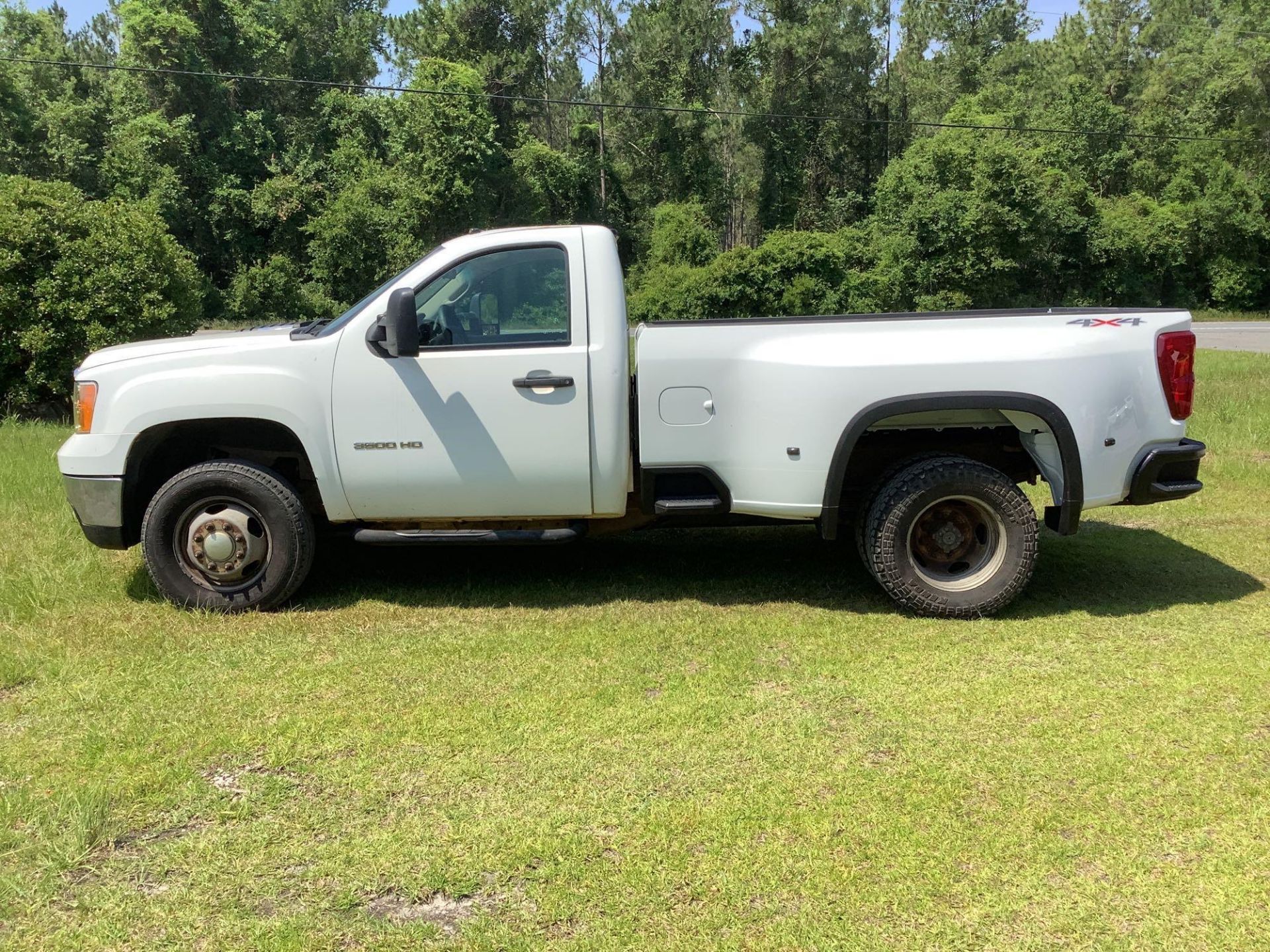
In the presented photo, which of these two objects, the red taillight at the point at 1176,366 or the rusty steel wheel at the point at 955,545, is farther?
the rusty steel wheel at the point at 955,545

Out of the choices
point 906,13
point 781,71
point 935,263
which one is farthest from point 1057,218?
point 906,13

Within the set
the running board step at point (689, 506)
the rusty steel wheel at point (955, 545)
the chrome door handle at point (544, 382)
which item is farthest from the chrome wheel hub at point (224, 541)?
the rusty steel wheel at point (955, 545)

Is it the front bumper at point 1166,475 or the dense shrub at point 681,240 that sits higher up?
the dense shrub at point 681,240

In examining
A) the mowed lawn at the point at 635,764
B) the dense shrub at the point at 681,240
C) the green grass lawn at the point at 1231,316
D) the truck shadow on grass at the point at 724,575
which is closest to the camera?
the mowed lawn at the point at 635,764

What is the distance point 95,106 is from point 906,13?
4530 cm

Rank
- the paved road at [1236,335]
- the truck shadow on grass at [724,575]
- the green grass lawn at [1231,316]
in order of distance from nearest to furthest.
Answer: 1. the truck shadow on grass at [724,575]
2. the paved road at [1236,335]
3. the green grass lawn at [1231,316]

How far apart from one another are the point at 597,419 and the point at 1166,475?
2.95 metres

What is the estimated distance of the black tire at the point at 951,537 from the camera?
16.4 ft

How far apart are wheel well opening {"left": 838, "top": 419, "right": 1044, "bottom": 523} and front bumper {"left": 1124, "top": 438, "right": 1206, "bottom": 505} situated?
49 cm

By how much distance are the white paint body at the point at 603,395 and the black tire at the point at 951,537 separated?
0.28 m

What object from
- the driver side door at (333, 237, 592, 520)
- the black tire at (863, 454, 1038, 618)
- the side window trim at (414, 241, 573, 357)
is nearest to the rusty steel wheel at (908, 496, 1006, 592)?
the black tire at (863, 454, 1038, 618)

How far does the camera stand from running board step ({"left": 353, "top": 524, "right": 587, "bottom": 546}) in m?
5.13

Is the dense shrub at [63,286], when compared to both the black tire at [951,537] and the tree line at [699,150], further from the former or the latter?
the tree line at [699,150]

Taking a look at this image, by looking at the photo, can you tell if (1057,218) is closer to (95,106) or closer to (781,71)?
(781,71)
